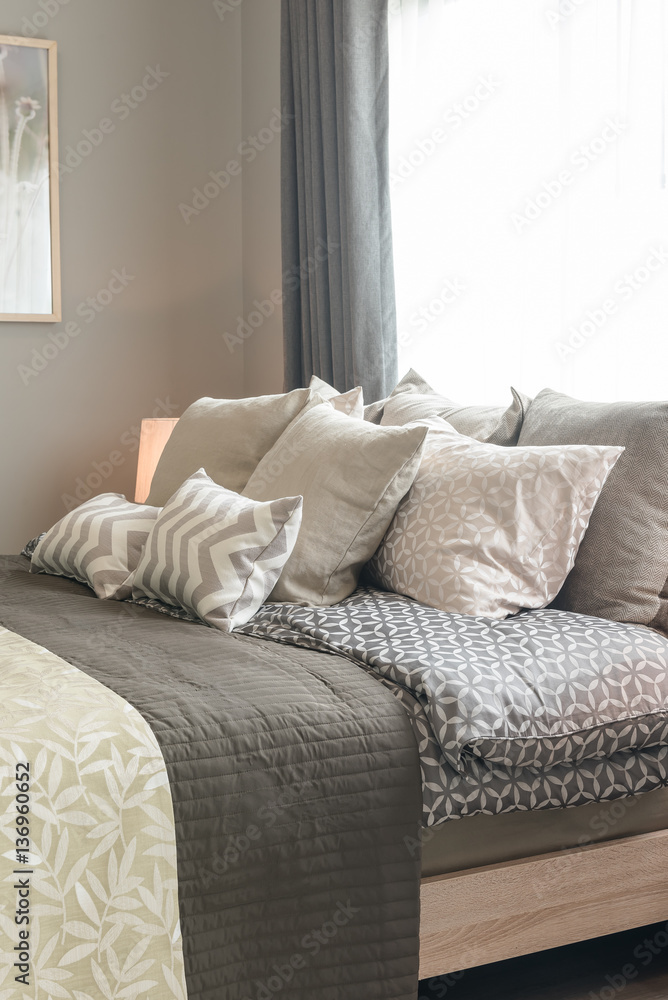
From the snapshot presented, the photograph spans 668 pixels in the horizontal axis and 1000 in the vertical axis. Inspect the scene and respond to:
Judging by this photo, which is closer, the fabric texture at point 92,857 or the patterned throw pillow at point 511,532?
the fabric texture at point 92,857

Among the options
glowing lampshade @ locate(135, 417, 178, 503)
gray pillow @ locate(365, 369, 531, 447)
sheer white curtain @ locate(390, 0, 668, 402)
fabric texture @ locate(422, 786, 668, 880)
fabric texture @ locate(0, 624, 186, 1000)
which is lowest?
fabric texture @ locate(422, 786, 668, 880)

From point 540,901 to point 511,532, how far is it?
0.59 m

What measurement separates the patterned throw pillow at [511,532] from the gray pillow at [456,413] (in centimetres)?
30

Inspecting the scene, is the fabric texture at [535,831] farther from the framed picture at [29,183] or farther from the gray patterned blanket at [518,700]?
the framed picture at [29,183]

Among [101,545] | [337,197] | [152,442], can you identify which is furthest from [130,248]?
[101,545]

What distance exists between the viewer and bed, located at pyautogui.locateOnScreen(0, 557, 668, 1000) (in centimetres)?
108

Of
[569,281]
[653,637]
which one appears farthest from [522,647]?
[569,281]

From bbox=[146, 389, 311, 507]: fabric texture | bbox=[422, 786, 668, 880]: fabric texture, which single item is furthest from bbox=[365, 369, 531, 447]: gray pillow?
bbox=[422, 786, 668, 880]: fabric texture

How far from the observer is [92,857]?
1.05m

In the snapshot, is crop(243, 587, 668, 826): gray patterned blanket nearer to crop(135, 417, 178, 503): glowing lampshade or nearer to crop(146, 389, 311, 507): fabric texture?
crop(146, 389, 311, 507): fabric texture

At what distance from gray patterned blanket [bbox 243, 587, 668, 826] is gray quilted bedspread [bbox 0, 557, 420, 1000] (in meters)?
0.05

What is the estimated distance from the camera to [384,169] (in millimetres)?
2797

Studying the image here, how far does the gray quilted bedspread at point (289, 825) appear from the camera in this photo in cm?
112

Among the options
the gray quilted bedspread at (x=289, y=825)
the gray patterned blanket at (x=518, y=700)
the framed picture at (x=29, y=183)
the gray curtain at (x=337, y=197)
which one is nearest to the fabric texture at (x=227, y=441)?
the gray curtain at (x=337, y=197)
